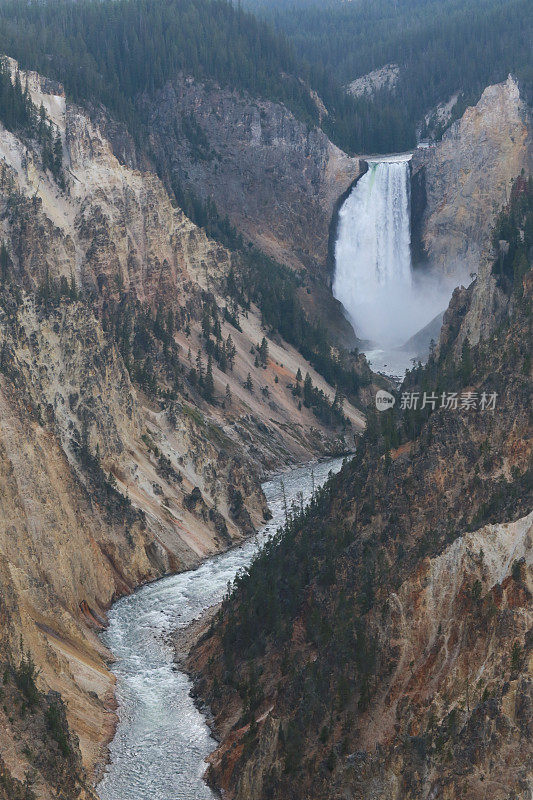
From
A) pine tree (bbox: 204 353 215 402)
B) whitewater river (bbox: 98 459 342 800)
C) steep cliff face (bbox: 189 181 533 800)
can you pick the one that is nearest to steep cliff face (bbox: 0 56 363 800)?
pine tree (bbox: 204 353 215 402)

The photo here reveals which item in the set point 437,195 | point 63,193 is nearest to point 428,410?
point 63,193

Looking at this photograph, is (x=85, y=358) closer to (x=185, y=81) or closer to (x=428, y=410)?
(x=428, y=410)

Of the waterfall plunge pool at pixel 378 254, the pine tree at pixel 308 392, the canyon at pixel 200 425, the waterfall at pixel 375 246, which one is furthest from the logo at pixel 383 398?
the waterfall at pixel 375 246

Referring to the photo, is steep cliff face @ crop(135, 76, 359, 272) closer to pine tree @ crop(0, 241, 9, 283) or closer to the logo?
the logo

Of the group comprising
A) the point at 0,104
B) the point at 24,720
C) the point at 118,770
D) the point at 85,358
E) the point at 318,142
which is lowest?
the point at 118,770

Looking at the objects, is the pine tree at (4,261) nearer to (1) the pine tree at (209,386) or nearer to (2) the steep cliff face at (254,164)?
(1) the pine tree at (209,386)
